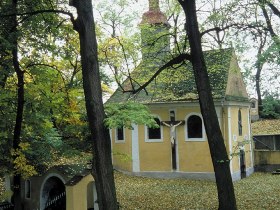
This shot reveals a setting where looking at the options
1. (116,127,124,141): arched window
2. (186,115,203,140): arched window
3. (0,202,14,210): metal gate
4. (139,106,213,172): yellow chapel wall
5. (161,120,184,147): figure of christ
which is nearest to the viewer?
(0,202,14,210): metal gate

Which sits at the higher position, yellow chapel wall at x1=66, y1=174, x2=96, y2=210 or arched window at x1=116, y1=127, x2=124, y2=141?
arched window at x1=116, y1=127, x2=124, y2=141

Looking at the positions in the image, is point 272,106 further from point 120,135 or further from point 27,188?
point 27,188

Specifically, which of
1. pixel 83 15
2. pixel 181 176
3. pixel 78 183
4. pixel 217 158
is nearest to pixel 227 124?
pixel 181 176

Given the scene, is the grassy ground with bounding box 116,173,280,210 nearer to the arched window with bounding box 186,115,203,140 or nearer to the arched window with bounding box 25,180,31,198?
the arched window with bounding box 186,115,203,140

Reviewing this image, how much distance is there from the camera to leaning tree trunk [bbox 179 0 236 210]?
11.5m

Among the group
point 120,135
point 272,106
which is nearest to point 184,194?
point 120,135

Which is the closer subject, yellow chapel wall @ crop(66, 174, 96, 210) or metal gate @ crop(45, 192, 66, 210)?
yellow chapel wall @ crop(66, 174, 96, 210)

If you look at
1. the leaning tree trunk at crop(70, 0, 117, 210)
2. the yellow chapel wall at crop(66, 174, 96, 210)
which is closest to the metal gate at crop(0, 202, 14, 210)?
the yellow chapel wall at crop(66, 174, 96, 210)

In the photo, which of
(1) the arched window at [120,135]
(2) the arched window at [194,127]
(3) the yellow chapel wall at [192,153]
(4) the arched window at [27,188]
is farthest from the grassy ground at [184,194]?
(4) the arched window at [27,188]

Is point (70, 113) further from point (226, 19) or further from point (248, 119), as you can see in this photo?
point (248, 119)

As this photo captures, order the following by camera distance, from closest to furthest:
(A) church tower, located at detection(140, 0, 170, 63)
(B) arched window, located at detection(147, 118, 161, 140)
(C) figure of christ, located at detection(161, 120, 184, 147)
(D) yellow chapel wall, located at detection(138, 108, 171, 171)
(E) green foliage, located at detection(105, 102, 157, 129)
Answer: (E) green foliage, located at detection(105, 102, 157, 129) → (A) church tower, located at detection(140, 0, 170, 63) → (C) figure of christ, located at detection(161, 120, 184, 147) → (D) yellow chapel wall, located at detection(138, 108, 171, 171) → (B) arched window, located at detection(147, 118, 161, 140)

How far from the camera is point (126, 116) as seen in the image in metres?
8.66

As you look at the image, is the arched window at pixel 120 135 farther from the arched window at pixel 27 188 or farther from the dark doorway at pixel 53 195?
the dark doorway at pixel 53 195

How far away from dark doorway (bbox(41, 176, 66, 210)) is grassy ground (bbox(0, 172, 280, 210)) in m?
2.46
